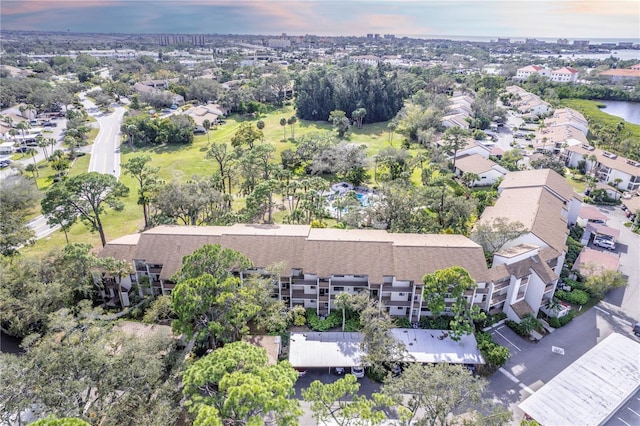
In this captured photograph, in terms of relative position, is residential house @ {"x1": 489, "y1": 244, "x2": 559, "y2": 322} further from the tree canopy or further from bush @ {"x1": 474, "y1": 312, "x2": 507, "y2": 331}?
the tree canopy

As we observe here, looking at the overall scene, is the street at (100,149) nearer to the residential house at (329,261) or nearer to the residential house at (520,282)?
the residential house at (329,261)

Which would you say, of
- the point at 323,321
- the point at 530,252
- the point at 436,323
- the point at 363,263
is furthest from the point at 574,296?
the point at 323,321

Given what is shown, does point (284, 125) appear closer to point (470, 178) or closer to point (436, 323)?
point (470, 178)

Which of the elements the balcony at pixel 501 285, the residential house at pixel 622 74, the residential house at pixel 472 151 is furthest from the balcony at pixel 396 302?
the residential house at pixel 622 74

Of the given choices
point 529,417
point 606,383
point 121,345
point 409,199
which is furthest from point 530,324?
point 121,345

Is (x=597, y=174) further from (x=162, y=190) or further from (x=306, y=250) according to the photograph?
(x=162, y=190)

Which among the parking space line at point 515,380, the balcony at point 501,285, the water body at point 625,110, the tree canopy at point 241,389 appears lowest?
the parking space line at point 515,380
